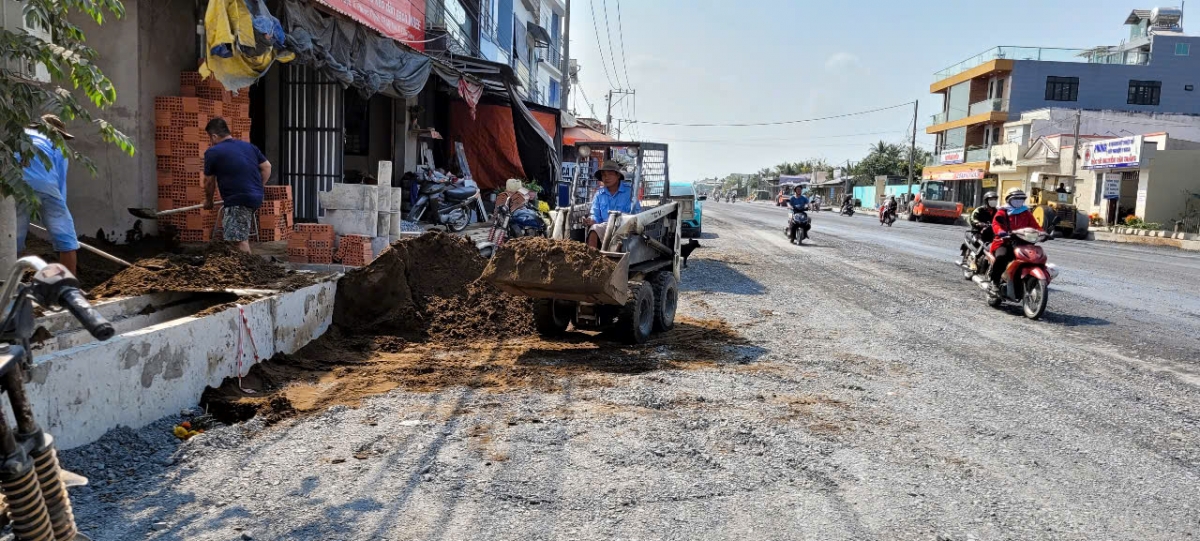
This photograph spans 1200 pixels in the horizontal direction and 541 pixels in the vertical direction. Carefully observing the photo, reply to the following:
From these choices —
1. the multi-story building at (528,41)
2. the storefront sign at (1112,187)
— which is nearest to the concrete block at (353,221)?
the multi-story building at (528,41)

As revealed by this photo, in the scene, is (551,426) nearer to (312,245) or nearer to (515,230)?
(312,245)

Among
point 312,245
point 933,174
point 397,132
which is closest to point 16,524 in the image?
point 312,245

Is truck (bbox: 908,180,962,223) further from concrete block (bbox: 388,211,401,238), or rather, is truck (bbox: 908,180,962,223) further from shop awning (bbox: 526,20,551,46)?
concrete block (bbox: 388,211,401,238)

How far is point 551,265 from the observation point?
6785 mm

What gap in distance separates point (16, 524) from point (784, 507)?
2.91 metres

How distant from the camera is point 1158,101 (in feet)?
174

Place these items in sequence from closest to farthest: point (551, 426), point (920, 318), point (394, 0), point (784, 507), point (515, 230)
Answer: point (784, 507) < point (551, 426) < point (920, 318) < point (515, 230) < point (394, 0)

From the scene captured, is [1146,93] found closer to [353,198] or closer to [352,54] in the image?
[352,54]

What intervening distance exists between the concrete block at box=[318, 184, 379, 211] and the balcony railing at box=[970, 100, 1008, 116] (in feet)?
169

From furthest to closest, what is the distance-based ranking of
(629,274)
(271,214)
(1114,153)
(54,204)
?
(1114,153)
(271,214)
(629,274)
(54,204)

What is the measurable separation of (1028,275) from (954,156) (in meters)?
51.3

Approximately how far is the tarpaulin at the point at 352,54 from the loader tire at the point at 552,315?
457 centimetres

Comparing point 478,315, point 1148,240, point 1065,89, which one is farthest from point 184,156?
point 1065,89

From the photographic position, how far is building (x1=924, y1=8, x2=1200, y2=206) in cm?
5138
